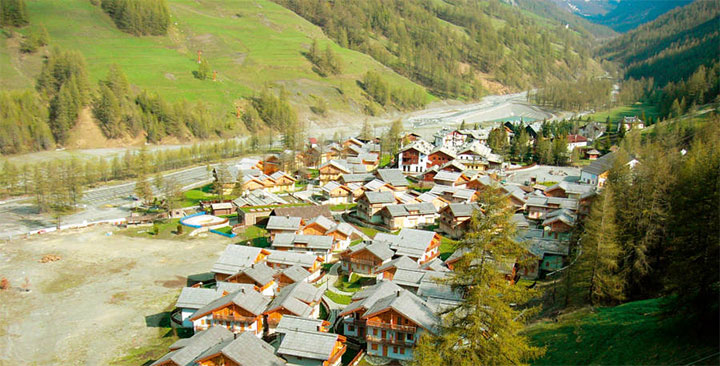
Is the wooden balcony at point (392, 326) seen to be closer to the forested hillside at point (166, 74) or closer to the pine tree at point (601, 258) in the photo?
the pine tree at point (601, 258)

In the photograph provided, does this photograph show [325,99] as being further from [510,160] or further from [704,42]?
[704,42]

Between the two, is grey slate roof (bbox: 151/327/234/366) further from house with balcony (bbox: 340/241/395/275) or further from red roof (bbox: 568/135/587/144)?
red roof (bbox: 568/135/587/144)

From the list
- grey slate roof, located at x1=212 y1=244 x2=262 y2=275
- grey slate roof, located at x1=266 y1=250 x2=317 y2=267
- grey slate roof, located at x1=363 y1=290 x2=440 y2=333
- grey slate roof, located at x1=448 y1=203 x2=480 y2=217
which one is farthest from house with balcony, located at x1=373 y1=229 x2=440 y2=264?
grey slate roof, located at x1=363 y1=290 x2=440 y2=333

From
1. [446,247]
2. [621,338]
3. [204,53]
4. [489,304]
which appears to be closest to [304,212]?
[446,247]

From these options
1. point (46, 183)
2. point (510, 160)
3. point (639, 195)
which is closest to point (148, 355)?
point (639, 195)

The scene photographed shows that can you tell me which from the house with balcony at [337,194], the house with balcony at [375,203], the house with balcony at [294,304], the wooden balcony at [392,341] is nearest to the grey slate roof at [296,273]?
the house with balcony at [294,304]

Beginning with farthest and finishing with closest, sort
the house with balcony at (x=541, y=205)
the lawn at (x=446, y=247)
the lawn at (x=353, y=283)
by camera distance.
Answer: the house with balcony at (x=541, y=205)
the lawn at (x=446, y=247)
the lawn at (x=353, y=283)
